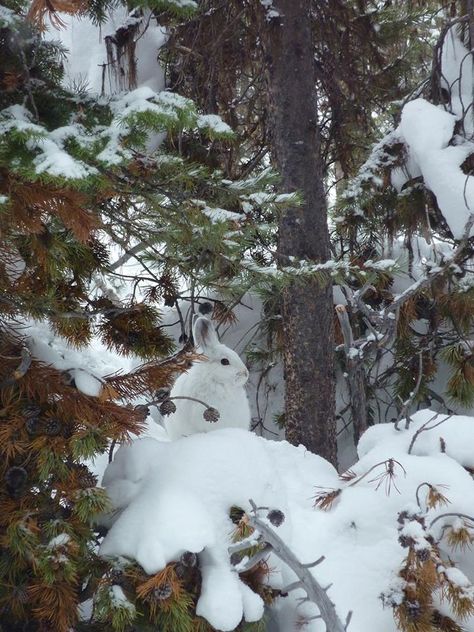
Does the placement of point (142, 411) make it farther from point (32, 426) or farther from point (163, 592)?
point (163, 592)

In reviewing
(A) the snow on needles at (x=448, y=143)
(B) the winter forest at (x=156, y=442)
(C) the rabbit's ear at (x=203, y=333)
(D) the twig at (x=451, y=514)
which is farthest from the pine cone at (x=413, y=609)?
(A) the snow on needles at (x=448, y=143)

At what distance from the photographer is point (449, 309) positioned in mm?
4484

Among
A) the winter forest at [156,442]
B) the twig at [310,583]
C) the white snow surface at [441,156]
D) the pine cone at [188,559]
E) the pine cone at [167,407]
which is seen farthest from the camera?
the white snow surface at [441,156]

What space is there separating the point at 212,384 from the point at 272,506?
1.09 meters

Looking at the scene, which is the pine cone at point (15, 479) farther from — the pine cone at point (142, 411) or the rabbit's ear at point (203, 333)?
the rabbit's ear at point (203, 333)

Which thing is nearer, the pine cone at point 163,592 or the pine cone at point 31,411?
the pine cone at point 163,592

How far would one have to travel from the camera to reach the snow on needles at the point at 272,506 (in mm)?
2160

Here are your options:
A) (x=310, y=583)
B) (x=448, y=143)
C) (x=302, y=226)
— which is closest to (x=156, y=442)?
(x=310, y=583)

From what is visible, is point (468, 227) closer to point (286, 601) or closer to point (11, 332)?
point (286, 601)

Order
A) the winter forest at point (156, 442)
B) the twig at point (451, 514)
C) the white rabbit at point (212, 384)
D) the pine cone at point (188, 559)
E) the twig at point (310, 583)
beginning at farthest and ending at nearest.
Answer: the white rabbit at point (212, 384)
the twig at point (451, 514)
the pine cone at point (188, 559)
the winter forest at point (156, 442)
the twig at point (310, 583)

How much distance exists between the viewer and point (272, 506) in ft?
8.14

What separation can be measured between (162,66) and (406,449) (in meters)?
3.12

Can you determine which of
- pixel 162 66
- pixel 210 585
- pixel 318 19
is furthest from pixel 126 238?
pixel 318 19

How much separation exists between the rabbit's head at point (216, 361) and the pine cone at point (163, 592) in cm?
153
